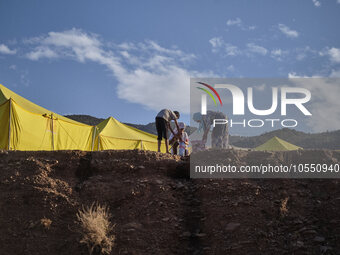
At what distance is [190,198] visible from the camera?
19.5 feet

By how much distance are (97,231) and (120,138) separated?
10.7 m

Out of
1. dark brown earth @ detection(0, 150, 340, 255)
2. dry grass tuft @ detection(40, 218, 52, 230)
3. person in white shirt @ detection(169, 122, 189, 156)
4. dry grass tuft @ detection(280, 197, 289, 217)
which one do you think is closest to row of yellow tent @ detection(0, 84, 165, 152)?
dark brown earth @ detection(0, 150, 340, 255)

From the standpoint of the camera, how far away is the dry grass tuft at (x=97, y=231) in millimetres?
4980

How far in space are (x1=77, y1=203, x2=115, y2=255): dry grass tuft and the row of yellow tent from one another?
6.36m

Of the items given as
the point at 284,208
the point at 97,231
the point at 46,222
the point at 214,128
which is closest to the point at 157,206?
the point at 97,231

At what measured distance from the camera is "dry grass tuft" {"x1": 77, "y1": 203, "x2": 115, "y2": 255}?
498 centimetres

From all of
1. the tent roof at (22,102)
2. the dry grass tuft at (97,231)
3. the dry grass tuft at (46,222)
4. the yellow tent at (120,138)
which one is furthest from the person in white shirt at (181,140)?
the tent roof at (22,102)

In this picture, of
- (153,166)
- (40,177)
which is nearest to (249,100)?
(153,166)

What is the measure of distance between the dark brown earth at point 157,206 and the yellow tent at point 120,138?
8204mm

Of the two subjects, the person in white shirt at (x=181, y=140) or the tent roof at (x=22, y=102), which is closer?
the person in white shirt at (x=181, y=140)

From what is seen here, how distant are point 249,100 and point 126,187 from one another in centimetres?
399

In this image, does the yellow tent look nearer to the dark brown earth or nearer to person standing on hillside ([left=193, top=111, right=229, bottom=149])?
person standing on hillside ([left=193, top=111, right=229, bottom=149])

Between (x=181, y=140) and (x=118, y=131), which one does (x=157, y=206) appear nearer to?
(x=181, y=140)

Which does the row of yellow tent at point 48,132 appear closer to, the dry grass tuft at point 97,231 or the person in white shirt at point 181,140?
the person in white shirt at point 181,140
